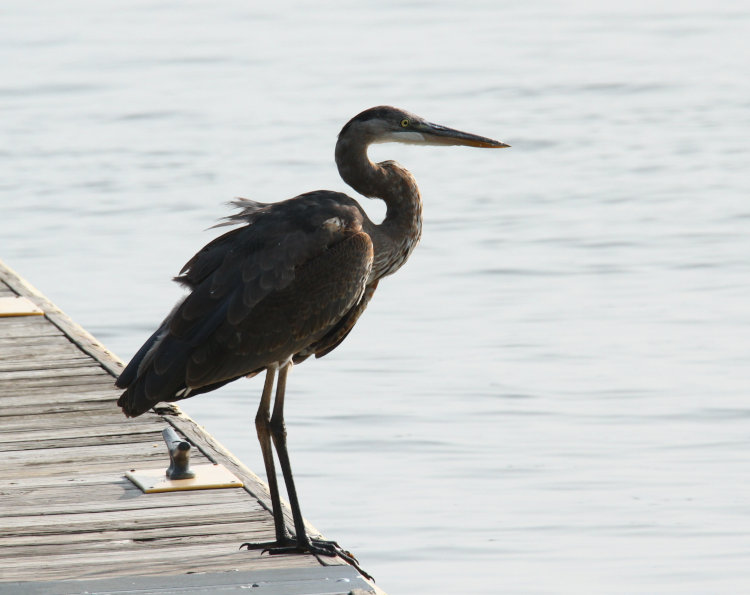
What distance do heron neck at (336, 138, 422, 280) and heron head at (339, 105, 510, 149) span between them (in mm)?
49

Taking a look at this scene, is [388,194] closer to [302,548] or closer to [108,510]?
[302,548]

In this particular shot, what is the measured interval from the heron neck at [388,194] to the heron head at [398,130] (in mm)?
49

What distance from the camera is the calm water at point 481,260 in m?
6.27

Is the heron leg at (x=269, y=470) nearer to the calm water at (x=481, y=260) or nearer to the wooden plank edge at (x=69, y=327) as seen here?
the calm water at (x=481, y=260)

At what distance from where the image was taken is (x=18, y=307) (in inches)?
288

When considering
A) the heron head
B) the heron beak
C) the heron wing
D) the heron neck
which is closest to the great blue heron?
the heron wing

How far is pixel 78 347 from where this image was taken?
6.64 metres

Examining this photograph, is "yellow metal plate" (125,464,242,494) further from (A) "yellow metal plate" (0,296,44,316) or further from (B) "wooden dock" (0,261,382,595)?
(A) "yellow metal plate" (0,296,44,316)

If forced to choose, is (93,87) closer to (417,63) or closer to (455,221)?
(417,63)

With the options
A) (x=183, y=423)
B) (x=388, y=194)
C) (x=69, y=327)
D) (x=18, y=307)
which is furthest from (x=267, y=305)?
(x=18, y=307)

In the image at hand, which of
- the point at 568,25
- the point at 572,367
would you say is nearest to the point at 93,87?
the point at 568,25

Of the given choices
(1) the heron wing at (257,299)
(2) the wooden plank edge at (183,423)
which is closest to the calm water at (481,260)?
(2) the wooden plank edge at (183,423)

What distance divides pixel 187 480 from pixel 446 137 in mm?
1448

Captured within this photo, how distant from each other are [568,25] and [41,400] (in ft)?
66.8
